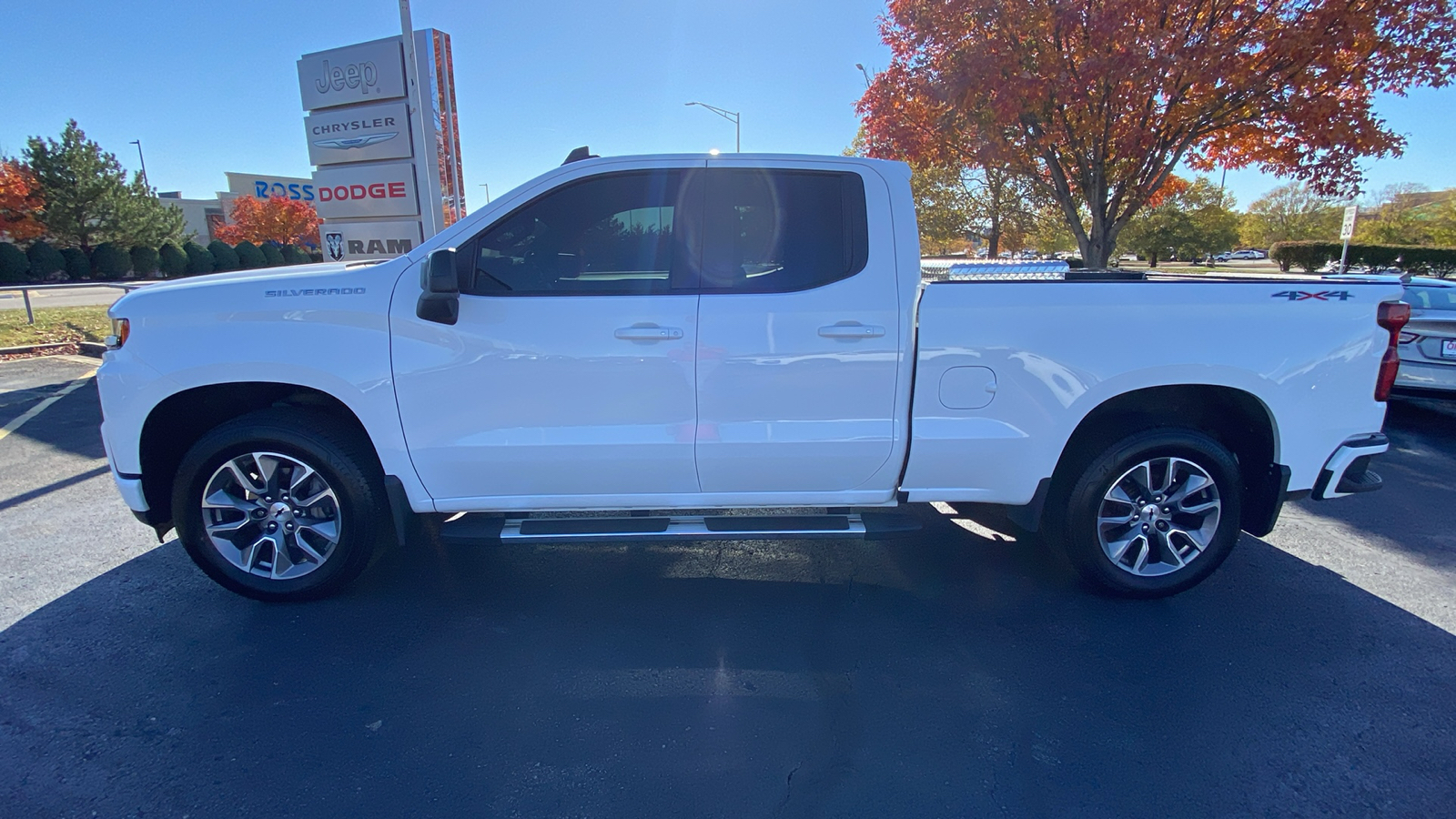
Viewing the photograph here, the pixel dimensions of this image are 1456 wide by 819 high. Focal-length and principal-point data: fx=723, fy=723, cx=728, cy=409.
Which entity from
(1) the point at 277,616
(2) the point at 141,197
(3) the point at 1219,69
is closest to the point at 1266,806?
(1) the point at 277,616

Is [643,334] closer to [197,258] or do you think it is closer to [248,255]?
[248,255]

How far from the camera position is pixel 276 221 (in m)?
43.1

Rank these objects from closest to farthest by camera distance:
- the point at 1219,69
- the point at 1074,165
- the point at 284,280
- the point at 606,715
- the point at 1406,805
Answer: the point at 1406,805
the point at 606,715
the point at 284,280
the point at 1219,69
the point at 1074,165

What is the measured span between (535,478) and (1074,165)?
993 centimetres

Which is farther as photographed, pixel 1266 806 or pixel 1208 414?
pixel 1208 414

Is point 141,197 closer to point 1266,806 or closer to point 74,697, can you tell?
point 74,697

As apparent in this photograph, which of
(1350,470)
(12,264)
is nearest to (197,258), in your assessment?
(12,264)

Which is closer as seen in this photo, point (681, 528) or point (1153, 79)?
point (681, 528)

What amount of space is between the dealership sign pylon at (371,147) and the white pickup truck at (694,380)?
725 cm

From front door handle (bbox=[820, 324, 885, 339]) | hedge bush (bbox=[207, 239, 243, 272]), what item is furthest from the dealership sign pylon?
hedge bush (bbox=[207, 239, 243, 272])

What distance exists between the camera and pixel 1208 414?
3723 millimetres

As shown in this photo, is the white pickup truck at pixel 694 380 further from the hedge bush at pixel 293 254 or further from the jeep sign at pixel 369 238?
the hedge bush at pixel 293 254

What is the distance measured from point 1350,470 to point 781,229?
9.55 feet

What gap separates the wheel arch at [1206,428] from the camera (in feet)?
11.3
